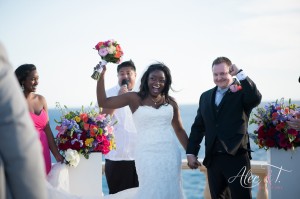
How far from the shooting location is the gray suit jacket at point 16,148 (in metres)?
1.28

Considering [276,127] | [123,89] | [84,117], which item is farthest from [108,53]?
[276,127]

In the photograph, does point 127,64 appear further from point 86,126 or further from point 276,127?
point 276,127

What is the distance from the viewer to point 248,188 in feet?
14.3

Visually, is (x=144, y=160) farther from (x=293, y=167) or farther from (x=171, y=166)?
(x=293, y=167)

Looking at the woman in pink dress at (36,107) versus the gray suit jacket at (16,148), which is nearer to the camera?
the gray suit jacket at (16,148)

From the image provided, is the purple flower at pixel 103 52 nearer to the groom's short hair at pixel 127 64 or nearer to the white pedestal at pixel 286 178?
the groom's short hair at pixel 127 64

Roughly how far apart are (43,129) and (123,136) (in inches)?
45.1

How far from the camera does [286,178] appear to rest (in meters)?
5.31

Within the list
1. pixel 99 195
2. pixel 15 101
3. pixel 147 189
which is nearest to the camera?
pixel 15 101

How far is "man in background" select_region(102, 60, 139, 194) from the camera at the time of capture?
208 inches

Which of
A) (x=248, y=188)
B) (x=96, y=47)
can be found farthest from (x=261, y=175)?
A: (x=96, y=47)

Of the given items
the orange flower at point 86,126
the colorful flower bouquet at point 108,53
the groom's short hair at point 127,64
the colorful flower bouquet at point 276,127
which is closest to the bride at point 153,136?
the colorful flower bouquet at point 108,53

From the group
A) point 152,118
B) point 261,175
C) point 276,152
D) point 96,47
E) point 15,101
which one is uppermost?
point 96,47

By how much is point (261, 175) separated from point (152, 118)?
Answer: 2.50 meters
